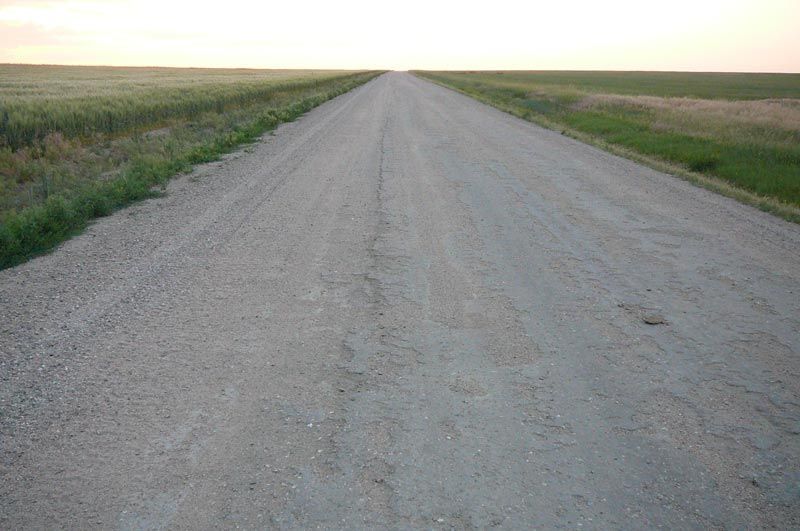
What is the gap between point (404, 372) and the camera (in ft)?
13.1

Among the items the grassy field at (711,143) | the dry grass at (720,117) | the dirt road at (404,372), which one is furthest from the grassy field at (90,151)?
the dry grass at (720,117)

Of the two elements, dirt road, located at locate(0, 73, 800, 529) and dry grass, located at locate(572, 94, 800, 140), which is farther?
dry grass, located at locate(572, 94, 800, 140)

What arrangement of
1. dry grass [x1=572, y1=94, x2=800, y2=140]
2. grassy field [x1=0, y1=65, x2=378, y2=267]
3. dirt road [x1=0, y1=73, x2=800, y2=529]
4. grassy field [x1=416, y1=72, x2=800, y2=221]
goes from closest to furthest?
1. dirt road [x1=0, y1=73, x2=800, y2=529]
2. grassy field [x1=0, y1=65, x2=378, y2=267]
3. grassy field [x1=416, y1=72, x2=800, y2=221]
4. dry grass [x1=572, y1=94, x2=800, y2=140]

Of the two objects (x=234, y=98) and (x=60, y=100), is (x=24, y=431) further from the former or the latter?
(x=234, y=98)

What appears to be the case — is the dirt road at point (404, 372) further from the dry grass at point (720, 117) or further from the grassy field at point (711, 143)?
the dry grass at point (720, 117)

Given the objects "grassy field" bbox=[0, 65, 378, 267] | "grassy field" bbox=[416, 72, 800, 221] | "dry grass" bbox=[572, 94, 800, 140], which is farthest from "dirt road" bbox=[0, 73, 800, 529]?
"dry grass" bbox=[572, 94, 800, 140]

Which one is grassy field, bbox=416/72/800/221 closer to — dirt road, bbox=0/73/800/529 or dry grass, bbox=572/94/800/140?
dry grass, bbox=572/94/800/140

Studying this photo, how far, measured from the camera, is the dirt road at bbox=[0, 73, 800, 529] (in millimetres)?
2861

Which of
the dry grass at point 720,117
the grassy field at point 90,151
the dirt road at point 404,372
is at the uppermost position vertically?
the dry grass at point 720,117

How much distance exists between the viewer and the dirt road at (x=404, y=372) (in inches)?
113

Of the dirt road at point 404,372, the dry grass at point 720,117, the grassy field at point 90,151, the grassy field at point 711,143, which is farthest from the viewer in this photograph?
the dry grass at point 720,117

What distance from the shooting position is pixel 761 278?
5.78 m

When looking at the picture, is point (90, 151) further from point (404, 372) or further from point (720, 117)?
point (720, 117)

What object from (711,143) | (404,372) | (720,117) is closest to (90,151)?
(404,372)
